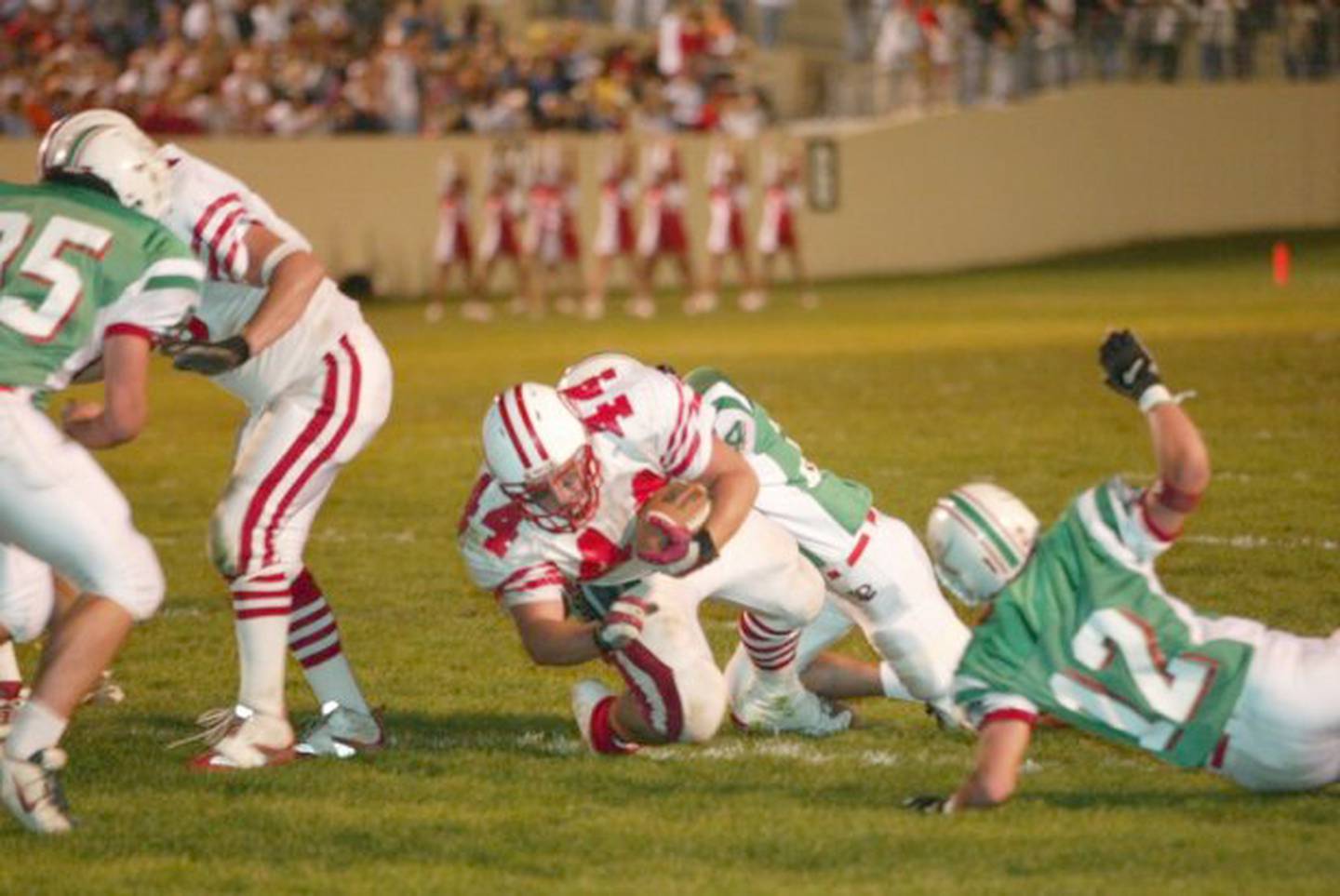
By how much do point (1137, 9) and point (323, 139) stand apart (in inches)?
433

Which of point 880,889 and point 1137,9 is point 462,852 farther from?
point 1137,9

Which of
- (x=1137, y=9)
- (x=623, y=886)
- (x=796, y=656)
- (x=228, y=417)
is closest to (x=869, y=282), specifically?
(x=1137, y=9)

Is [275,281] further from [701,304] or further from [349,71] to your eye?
[349,71]

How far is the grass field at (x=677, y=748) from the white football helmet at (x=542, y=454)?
721mm

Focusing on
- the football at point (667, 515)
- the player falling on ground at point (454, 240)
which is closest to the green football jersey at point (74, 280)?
the football at point (667, 515)

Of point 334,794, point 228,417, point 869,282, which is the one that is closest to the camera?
point 334,794

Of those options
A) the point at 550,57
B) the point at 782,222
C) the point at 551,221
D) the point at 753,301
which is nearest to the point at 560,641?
the point at 753,301

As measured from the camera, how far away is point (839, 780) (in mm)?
6109

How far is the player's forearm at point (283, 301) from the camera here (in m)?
6.31

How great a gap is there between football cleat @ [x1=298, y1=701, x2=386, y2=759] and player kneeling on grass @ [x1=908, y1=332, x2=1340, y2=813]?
1.80m

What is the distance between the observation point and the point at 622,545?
20.8 ft

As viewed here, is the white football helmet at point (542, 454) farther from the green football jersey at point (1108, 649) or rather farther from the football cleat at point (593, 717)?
the green football jersey at point (1108, 649)

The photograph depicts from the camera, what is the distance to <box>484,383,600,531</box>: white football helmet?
5.91 m

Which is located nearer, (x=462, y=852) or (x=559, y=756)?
(x=462, y=852)
